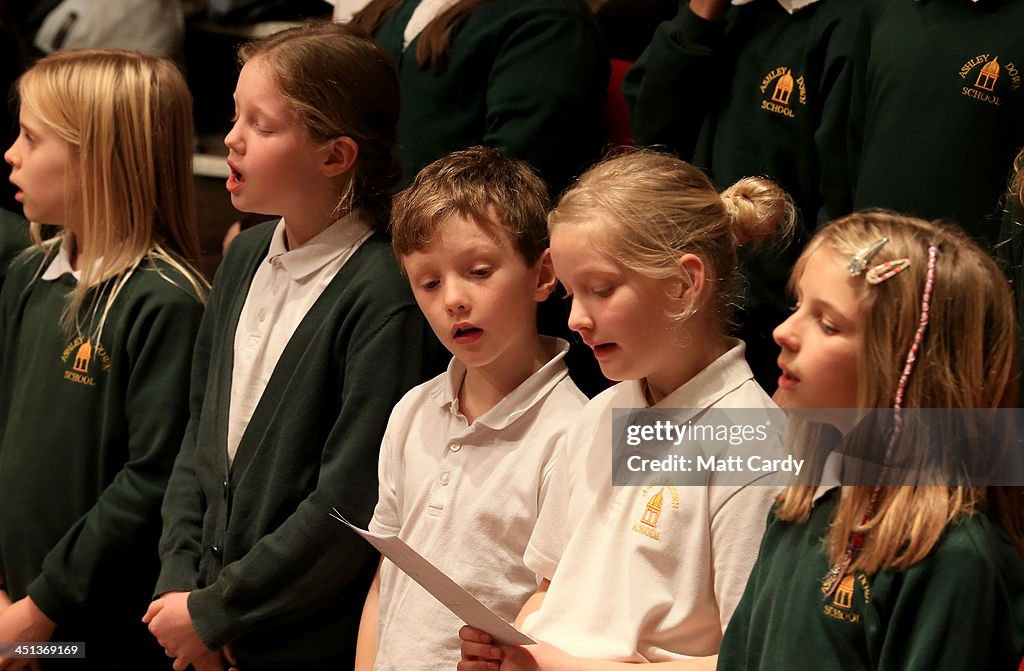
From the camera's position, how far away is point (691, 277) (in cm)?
166

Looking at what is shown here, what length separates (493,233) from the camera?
6.10 feet

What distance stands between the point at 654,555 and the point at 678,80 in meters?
0.86

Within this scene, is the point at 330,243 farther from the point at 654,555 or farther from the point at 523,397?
the point at 654,555

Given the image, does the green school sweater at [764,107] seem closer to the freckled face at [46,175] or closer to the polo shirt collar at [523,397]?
the polo shirt collar at [523,397]

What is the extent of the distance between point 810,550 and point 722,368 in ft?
1.00

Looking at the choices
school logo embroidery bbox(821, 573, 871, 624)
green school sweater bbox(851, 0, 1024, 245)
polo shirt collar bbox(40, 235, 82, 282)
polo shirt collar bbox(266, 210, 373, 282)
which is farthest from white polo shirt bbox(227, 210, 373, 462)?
school logo embroidery bbox(821, 573, 871, 624)

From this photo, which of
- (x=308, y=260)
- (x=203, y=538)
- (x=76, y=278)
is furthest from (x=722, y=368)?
(x=76, y=278)

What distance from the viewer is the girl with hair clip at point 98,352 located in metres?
2.35

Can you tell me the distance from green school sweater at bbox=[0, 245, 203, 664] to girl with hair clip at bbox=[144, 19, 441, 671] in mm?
154

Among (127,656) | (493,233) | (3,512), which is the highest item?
(493,233)

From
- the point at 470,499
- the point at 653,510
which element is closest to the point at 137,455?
the point at 470,499

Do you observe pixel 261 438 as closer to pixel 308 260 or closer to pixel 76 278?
pixel 308 260

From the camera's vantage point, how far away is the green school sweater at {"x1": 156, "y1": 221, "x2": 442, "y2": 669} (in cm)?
203

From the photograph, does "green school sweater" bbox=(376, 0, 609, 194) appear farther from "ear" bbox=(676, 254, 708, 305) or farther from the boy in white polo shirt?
"ear" bbox=(676, 254, 708, 305)
